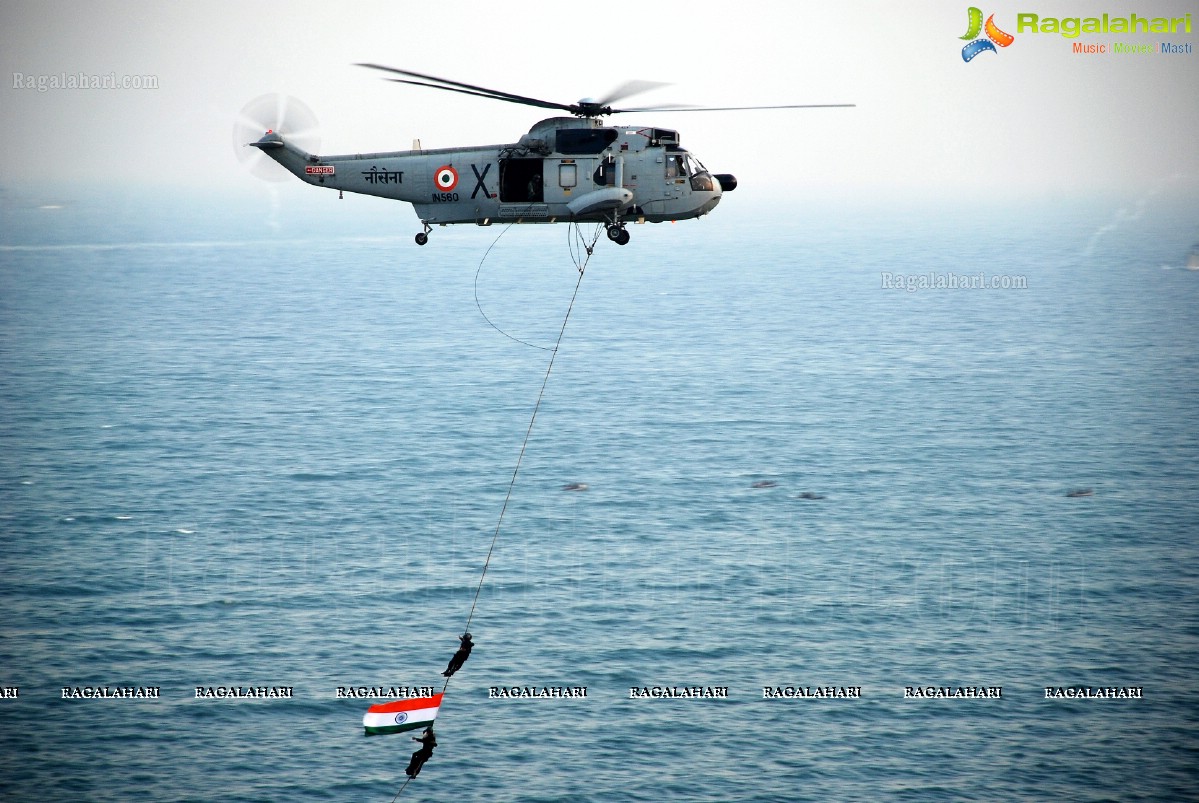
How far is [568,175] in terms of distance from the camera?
59.9 meters

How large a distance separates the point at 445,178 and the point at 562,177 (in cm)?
546

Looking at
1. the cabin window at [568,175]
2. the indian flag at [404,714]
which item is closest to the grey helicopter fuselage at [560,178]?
the cabin window at [568,175]

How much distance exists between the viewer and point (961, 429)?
596ft

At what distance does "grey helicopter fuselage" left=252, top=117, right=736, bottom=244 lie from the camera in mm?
59906

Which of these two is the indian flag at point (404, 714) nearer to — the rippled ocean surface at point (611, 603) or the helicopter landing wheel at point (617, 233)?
the helicopter landing wheel at point (617, 233)

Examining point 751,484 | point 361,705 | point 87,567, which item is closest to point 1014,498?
point 751,484

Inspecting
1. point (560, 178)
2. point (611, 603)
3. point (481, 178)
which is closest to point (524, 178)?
point (560, 178)

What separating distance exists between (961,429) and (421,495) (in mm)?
77106

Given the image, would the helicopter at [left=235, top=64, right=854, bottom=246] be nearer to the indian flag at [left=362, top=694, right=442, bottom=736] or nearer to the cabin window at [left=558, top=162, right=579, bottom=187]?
the cabin window at [left=558, top=162, right=579, bottom=187]

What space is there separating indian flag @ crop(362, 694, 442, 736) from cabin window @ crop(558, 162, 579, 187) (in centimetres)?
2351

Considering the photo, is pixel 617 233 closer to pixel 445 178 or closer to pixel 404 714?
pixel 445 178

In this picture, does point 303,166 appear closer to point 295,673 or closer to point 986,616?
point 295,673

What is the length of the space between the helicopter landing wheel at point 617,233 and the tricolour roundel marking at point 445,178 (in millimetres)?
7543

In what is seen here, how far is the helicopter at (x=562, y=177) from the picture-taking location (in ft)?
197
